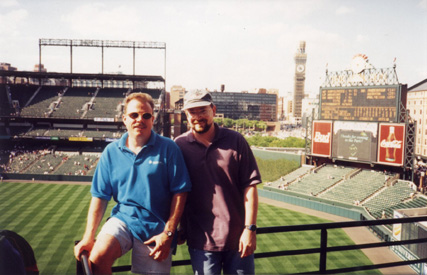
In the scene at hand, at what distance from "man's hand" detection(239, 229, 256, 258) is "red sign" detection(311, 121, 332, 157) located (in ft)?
88.7

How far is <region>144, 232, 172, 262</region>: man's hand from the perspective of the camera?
251 centimetres

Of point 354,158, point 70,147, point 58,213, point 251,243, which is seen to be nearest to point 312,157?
point 354,158

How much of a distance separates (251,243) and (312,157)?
31138 mm

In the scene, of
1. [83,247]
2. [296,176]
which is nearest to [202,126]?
[83,247]

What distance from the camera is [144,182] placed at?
2.55 m

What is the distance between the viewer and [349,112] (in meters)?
26.6

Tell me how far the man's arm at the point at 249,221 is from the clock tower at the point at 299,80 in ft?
500

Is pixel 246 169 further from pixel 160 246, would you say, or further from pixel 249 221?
pixel 160 246

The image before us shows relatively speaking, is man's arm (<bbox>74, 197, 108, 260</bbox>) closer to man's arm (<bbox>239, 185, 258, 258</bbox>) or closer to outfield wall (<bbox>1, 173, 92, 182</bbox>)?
man's arm (<bbox>239, 185, 258, 258</bbox>)

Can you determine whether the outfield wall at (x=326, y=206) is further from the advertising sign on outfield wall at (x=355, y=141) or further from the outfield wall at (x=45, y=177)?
the outfield wall at (x=45, y=177)

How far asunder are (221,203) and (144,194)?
63 cm

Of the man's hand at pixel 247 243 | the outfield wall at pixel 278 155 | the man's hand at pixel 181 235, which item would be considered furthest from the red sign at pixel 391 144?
the man's hand at pixel 181 235

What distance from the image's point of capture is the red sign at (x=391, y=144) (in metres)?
24.0

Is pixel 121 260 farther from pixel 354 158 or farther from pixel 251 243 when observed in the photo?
pixel 354 158
